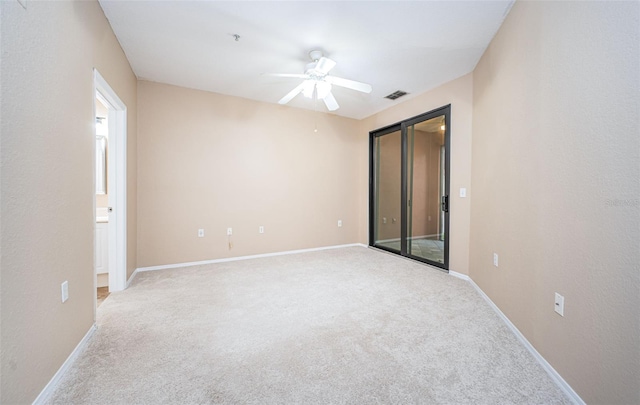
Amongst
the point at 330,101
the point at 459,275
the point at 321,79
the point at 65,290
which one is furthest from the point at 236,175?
the point at 459,275

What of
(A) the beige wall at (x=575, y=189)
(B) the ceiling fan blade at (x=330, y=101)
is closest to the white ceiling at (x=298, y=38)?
(B) the ceiling fan blade at (x=330, y=101)

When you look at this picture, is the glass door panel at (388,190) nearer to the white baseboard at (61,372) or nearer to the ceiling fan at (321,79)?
the ceiling fan at (321,79)

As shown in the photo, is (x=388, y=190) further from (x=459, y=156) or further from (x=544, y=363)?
(x=544, y=363)

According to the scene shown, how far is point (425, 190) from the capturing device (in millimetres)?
4457

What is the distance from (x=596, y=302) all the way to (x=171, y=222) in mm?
4176

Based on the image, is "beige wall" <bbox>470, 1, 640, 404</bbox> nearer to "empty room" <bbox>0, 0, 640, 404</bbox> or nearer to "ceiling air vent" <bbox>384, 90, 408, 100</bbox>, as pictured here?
"empty room" <bbox>0, 0, 640, 404</bbox>

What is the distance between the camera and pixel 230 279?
3.18m

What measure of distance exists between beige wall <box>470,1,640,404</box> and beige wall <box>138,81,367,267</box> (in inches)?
119

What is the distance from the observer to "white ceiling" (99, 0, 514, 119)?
211 cm

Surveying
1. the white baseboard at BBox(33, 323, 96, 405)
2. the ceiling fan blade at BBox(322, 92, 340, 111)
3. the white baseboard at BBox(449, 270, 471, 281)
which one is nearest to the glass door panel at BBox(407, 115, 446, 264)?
the white baseboard at BBox(449, 270, 471, 281)

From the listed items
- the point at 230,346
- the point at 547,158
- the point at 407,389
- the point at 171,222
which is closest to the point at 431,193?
the point at 547,158

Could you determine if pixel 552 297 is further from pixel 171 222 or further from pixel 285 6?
pixel 171 222

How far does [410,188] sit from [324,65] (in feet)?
8.32

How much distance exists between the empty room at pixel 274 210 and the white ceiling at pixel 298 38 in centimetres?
2
